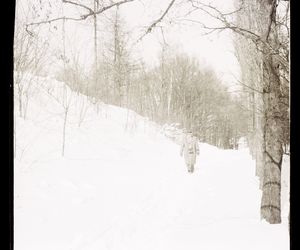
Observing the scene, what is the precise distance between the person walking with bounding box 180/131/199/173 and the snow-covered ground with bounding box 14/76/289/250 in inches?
2.8

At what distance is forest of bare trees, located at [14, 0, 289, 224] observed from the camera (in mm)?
2094

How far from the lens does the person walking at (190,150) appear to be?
2400 mm

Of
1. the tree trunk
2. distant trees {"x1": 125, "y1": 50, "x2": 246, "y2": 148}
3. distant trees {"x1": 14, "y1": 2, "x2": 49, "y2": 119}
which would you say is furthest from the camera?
distant trees {"x1": 125, "y1": 50, "x2": 246, "y2": 148}

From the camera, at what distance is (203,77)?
2.33m

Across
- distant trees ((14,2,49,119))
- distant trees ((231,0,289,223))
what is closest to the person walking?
distant trees ((231,0,289,223))

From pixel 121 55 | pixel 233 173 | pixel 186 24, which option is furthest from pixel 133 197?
pixel 186 24

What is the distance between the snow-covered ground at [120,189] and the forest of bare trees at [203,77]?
127 mm

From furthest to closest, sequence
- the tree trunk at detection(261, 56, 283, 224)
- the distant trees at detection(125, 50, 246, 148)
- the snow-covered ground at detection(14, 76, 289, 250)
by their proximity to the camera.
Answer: the distant trees at detection(125, 50, 246, 148)
the tree trunk at detection(261, 56, 283, 224)
the snow-covered ground at detection(14, 76, 289, 250)

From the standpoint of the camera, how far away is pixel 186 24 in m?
2.14

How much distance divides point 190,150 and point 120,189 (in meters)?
0.61

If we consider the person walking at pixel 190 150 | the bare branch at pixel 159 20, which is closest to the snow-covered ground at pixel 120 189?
the person walking at pixel 190 150

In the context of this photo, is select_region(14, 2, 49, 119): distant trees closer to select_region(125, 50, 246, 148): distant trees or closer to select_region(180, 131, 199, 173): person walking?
select_region(125, 50, 246, 148): distant trees

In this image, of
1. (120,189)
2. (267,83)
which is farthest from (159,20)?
(120,189)

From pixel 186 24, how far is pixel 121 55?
0.53 metres
